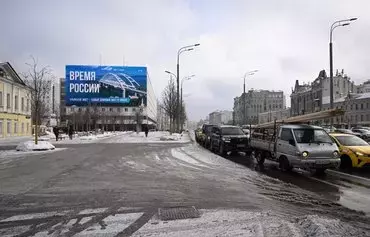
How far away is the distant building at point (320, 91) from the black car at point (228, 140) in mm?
90612

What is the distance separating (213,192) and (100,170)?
6.49 meters

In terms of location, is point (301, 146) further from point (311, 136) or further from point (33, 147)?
point (33, 147)

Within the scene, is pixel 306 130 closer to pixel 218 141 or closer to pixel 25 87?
pixel 218 141

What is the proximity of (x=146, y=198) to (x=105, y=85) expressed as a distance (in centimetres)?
10266

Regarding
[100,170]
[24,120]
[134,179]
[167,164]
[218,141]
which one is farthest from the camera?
[24,120]

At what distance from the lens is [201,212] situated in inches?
310

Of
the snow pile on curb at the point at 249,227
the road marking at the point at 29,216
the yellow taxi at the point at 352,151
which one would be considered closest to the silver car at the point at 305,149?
the yellow taxi at the point at 352,151

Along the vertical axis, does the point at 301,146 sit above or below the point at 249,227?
above

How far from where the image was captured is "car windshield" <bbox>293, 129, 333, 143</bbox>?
50.1 feet

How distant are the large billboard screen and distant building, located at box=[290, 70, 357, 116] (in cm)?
4415

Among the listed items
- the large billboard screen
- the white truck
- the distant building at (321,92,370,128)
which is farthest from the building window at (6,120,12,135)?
the distant building at (321,92,370,128)

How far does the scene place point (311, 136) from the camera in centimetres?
1545

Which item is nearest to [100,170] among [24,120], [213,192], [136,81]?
[213,192]

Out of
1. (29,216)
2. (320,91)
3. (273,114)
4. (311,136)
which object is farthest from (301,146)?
(273,114)
